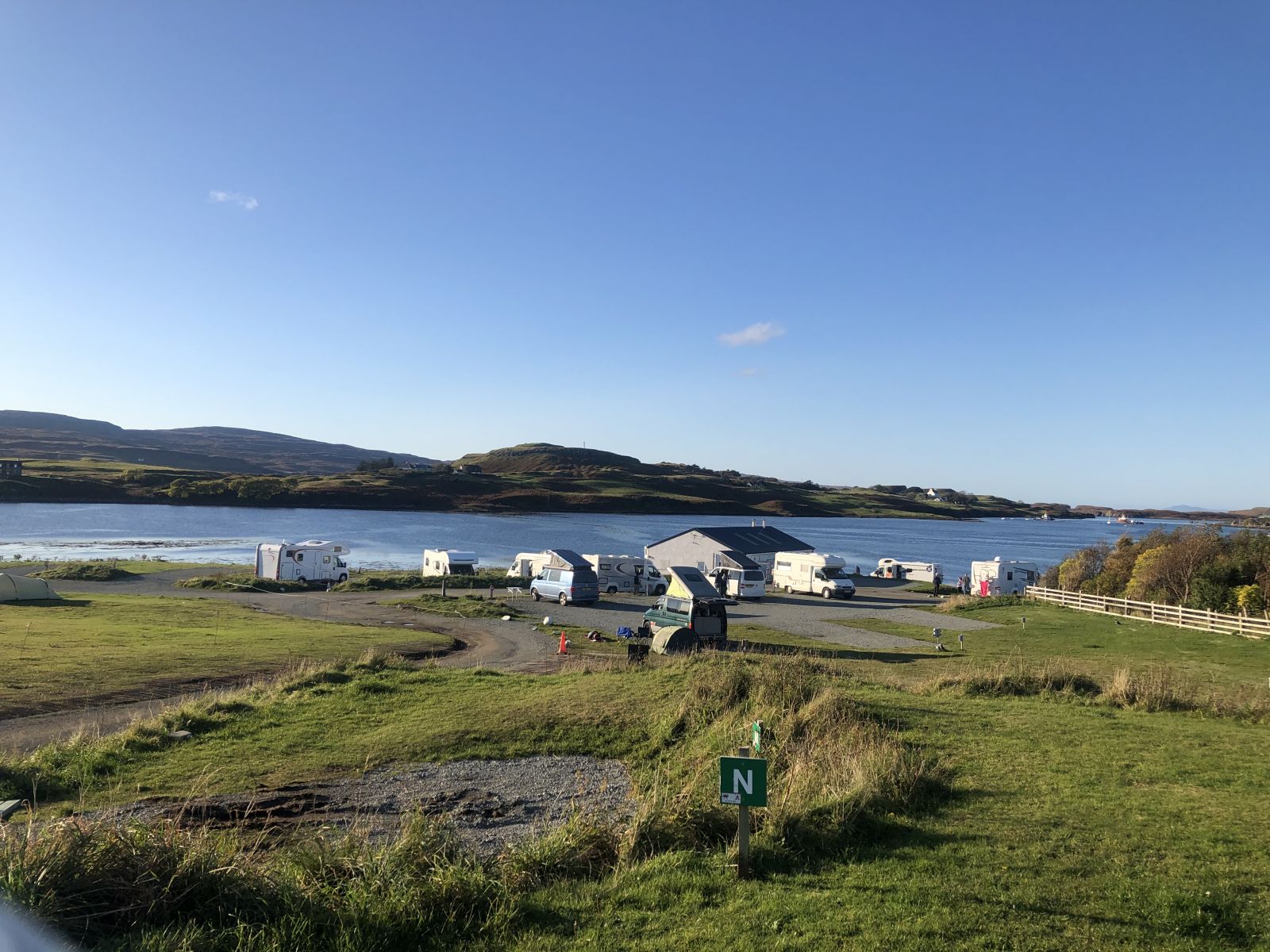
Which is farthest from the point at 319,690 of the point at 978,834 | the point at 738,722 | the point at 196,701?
the point at 978,834

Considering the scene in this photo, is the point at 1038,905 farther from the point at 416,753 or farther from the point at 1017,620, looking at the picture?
the point at 1017,620

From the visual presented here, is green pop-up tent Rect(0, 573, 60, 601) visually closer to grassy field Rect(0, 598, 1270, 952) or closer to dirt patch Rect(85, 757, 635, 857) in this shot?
grassy field Rect(0, 598, 1270, 952)

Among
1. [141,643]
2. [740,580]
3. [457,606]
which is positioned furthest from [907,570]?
[141,643]

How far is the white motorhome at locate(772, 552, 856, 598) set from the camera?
42.8 m

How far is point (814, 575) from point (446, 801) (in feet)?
121

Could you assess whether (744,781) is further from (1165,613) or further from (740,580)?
(740,580)

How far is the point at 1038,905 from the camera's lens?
5.34 metres

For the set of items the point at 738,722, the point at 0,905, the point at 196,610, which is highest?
the point at 0,905

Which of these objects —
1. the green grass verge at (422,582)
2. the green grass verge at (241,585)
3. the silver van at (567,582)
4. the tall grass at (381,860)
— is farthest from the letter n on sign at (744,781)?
the green grass verge at (241,585)

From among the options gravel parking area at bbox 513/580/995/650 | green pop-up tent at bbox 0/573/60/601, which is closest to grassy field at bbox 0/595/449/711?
green pop-up tent at bbox 0/573/60/601

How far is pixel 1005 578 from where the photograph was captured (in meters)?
47.1

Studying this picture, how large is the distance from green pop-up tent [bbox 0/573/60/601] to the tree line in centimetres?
4377

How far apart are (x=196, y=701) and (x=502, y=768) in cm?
638

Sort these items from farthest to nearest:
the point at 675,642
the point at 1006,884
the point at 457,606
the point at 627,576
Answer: the point at 627,576, the point at 457,606, the point at 675,642, the point at 1006,884
